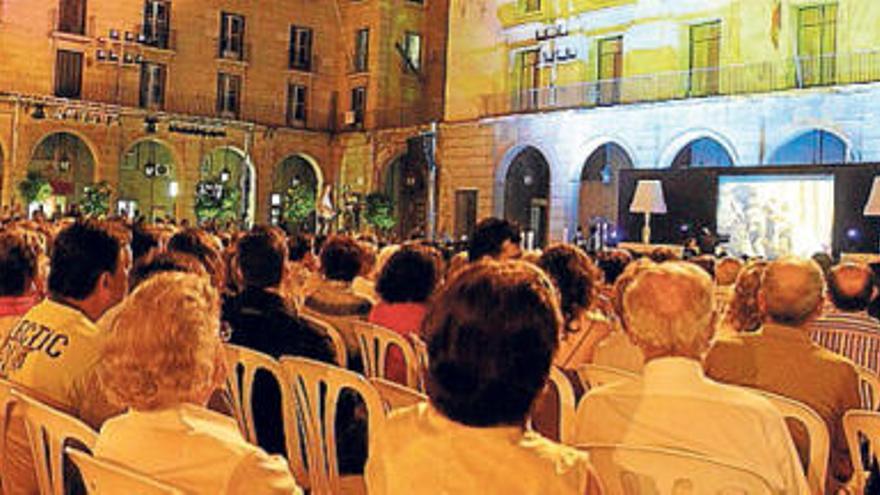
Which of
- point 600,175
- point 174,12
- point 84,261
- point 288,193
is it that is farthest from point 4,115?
point 84,261

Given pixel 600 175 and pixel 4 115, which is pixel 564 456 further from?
pixel 4 115

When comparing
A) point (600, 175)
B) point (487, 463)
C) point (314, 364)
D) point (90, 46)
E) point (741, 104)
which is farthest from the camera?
point (90, 46)

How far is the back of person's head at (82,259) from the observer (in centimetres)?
383

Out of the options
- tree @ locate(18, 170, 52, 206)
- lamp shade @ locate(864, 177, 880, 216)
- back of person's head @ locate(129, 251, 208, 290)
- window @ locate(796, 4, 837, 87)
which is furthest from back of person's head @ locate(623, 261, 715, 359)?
tree @ locate(18, 170, 52, 206)

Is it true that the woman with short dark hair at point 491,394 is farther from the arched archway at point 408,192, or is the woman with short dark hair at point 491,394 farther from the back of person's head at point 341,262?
the arched archway at point 408,192

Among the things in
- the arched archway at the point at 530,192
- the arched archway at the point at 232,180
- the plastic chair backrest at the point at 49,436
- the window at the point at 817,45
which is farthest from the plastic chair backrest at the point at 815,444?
the arched archway at the point at 232,180

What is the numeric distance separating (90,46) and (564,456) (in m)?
34.0

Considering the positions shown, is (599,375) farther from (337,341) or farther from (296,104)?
(296,104)

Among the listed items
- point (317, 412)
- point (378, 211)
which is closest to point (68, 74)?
point (378, 211)

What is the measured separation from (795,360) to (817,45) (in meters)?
19.6

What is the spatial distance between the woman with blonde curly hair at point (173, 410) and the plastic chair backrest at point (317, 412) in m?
1.26

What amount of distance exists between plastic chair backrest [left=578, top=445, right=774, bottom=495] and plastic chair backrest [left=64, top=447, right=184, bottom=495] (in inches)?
45.2

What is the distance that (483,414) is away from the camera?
2.13 metres

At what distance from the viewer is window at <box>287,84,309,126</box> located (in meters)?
37.4
